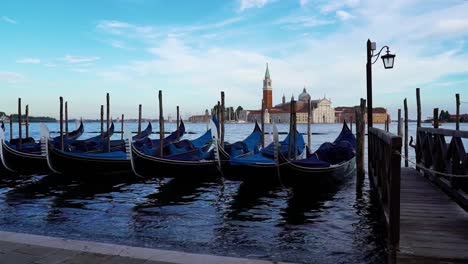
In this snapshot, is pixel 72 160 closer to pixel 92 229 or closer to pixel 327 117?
pixel 92 229

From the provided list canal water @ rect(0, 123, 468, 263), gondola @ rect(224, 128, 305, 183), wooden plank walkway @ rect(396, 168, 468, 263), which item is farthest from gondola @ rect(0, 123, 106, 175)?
wooden plank walkway @ rect(396, 168, 468, 263)

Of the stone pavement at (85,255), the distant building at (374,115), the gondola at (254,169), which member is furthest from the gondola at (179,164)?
the distant building at (374,115)

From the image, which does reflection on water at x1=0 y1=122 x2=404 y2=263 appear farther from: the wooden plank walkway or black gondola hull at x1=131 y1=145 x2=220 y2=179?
the wooden plank walkway

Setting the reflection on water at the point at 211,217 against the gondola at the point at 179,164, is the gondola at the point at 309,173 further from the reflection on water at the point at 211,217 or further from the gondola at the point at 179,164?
the gondola at the point at 179,164

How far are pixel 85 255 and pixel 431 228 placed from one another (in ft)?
8.91

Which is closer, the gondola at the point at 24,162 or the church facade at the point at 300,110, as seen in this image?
the gondola at the point at 24,162

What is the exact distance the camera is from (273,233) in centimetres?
525

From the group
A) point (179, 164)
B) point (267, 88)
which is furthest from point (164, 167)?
point (267, 88)

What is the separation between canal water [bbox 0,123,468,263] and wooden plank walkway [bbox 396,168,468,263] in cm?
61

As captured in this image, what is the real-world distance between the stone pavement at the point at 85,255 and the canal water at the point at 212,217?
4.48 feet

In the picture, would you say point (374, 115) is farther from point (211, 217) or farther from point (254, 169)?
point (211, 217)

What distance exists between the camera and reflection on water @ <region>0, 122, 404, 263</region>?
4.60 m

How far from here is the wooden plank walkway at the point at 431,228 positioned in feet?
9.05

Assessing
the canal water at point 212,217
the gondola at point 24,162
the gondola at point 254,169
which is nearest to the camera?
the canal water at point 212,217
